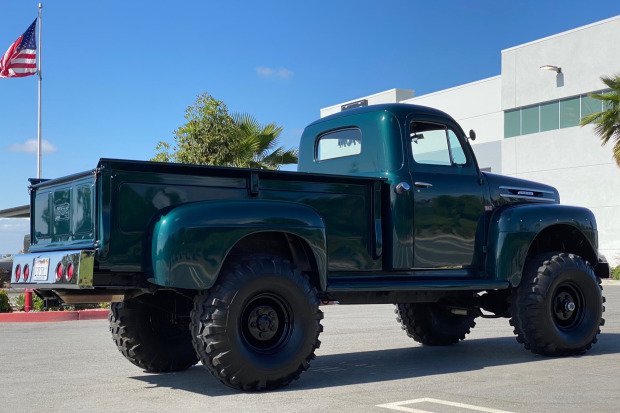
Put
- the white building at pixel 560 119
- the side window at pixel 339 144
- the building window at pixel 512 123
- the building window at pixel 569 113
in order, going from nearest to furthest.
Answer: the side window at pixel 339 144 < the white building at pixel 560 119 < the building window at pixel 569 113 < the building window at pixel 512 123

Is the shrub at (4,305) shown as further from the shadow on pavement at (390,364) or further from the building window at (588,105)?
the building window at (588,105)

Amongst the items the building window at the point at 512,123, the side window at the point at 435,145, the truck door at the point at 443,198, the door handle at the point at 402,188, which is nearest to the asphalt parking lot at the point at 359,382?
the truck door at the point at 443,198

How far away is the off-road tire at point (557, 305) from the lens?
7789mm

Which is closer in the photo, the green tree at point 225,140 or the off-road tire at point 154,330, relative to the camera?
the off-road tire at point 154,330

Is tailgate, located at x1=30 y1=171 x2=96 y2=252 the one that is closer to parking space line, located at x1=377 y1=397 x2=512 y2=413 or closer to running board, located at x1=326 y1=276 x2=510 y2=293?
running board, located at x1=326 y1=276 x2=510 y2=293

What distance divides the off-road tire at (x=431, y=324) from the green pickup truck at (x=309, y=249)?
0.7 inches

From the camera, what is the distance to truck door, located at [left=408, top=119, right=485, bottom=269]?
7426mm

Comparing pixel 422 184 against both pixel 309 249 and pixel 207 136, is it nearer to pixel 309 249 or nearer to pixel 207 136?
pixel 309 249

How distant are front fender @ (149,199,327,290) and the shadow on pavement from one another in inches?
38.5

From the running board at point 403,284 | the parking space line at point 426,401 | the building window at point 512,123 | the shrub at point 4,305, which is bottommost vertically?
the shrub at point 4,305

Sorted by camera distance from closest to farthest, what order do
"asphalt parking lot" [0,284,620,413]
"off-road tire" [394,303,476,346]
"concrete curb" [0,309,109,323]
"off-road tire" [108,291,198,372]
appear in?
"asphalt parking lot" [0,284,620,413]
"off-road tire" [108,291,198,372]
"off-road tire" [394,303,476,346]
"concrete curb" [0,309,109,323]

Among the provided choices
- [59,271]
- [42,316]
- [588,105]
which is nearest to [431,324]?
[59,271]

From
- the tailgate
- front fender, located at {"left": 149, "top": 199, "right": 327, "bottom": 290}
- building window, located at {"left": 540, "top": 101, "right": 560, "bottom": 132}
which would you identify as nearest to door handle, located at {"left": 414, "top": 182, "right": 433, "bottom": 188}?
front fender, located at {"left": 149, "top": 199, "right": 327, "bottom": 290}

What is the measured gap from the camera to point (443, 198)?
25.1 feet
